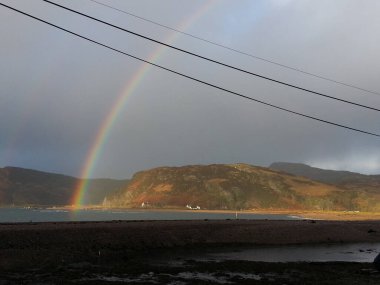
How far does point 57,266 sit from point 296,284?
16820 mm

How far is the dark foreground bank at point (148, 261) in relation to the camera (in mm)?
27422

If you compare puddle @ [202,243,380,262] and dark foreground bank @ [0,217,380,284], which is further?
puddle @ [202,243,380,262]

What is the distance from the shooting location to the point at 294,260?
126 feet

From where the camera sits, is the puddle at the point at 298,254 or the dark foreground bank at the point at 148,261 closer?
the dark foreground bank at the point at 148,261

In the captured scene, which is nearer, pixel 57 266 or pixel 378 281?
pixel 378 281

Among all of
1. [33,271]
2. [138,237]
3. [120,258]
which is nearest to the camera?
[33,271]

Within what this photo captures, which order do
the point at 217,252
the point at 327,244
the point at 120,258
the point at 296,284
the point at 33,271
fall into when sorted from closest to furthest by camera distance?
the point at 296,284 < the point at 33,271 < the point at 120,258 < the point at 217,252 < the point at 327,244

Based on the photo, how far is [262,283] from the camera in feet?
84.3

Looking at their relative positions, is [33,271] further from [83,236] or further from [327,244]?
[327,244]

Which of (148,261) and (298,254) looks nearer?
(148,261)

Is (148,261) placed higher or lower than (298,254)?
lower

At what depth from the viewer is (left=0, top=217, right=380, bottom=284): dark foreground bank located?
2742 cm

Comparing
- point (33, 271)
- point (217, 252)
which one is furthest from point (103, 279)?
point (217, 252)

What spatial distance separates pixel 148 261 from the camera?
36344mm
